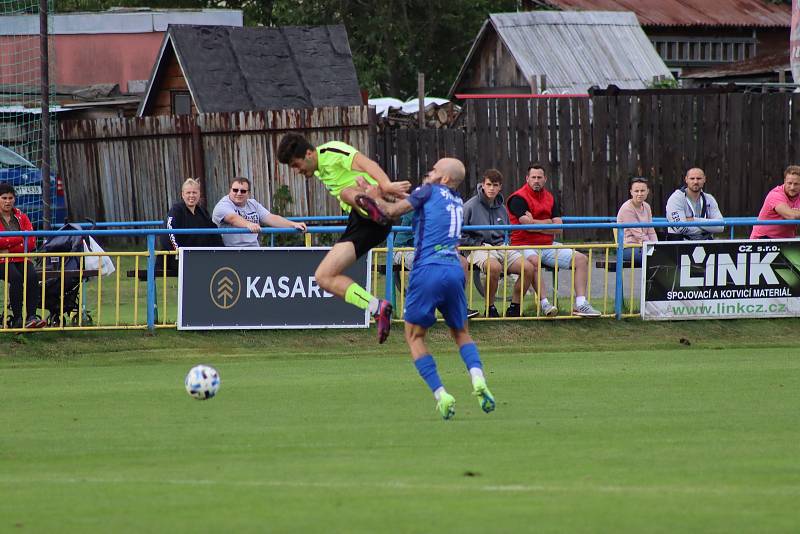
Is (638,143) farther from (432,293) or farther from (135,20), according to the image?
(135,20)

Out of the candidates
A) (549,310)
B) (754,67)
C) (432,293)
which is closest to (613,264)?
(549,310)

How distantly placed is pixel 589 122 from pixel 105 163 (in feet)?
30.8

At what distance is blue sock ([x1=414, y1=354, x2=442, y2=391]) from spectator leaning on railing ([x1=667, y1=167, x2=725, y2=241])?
7124 mm

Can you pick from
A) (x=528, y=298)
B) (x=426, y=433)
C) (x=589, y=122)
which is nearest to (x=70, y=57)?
(x=589, y=122)

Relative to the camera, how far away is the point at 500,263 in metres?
15.1

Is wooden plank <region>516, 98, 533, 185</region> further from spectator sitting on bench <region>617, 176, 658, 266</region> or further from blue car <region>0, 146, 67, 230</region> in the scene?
blue car <region>0, 146, 67, 230</region>

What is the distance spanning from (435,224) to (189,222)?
19.3ft

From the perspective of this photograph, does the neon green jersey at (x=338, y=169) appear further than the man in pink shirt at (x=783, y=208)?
No

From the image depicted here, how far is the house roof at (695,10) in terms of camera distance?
45812mm

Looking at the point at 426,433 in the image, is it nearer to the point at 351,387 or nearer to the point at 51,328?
the point at 351,387

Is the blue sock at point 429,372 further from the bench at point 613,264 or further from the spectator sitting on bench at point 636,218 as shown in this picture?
the spectator sitting on bench at point 636,218

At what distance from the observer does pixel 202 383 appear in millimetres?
10047

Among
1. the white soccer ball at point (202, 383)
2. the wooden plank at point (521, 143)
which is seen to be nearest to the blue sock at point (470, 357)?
the white soccer ball at point (202, 383)

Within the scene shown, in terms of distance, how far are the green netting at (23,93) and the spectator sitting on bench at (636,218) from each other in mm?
9604
